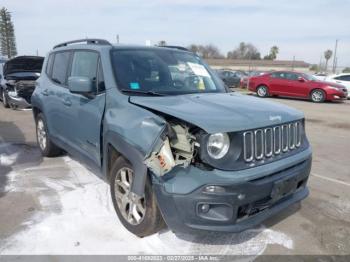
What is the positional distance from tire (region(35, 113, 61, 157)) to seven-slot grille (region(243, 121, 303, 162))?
3.80 metres

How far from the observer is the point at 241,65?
225ft

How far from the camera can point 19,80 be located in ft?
38.7

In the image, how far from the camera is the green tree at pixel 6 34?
53.5m

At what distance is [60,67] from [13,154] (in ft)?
6.77

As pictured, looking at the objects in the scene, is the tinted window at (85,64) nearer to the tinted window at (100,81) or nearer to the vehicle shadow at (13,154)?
the tinted window at (100,81)

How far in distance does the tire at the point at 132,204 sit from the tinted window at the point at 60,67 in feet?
6.84

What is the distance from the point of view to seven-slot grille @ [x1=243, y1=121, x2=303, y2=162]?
→ 10.1ft

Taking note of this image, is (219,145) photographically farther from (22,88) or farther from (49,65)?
(22,88)

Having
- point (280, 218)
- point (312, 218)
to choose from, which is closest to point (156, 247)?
point (280, 218)

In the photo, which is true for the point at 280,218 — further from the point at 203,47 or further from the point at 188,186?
the point at 203,47

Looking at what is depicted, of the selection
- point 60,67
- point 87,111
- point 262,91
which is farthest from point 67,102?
point 262,91

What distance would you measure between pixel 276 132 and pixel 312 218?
1.35m

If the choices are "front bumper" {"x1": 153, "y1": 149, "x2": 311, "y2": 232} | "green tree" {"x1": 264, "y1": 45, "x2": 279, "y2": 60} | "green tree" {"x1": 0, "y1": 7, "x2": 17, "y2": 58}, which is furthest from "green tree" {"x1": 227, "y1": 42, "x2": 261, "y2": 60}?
"front bumper" {"x1": 153, "y1": 149, "x2": 311, "y2": 232}

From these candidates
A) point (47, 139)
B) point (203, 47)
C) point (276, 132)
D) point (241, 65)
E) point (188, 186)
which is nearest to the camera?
point (188, 186)
